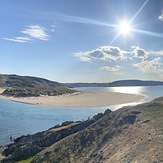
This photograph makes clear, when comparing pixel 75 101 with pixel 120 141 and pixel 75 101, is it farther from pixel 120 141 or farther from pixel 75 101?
pixel 120 141

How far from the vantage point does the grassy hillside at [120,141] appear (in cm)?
1620

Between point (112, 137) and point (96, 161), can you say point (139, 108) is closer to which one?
point (112, 137)

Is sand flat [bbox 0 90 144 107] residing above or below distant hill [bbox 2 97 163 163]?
above

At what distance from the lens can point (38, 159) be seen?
76.5 feet

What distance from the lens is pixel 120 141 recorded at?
64.4 ft

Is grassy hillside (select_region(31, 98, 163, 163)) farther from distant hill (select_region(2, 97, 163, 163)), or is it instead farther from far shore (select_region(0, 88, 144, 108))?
far shore (select_region(0, 88, 144, 108))

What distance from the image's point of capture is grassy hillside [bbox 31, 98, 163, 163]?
53.2 ft

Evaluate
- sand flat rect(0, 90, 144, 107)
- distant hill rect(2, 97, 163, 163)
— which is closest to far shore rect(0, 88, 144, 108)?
sand flat rect(0, 90, 144, 107)

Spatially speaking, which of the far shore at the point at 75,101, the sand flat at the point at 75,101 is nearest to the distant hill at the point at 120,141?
the far shore at the point at 75,101

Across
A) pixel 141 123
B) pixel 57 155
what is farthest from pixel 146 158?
pixel 57 155

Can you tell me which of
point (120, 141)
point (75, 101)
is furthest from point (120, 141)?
point (75, 101)

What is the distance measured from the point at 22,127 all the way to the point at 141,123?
3595 centimetres

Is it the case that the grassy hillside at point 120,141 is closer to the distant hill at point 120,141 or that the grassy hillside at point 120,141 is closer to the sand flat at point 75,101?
the distant hill at point 120,141

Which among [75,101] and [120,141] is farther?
[75,101]
